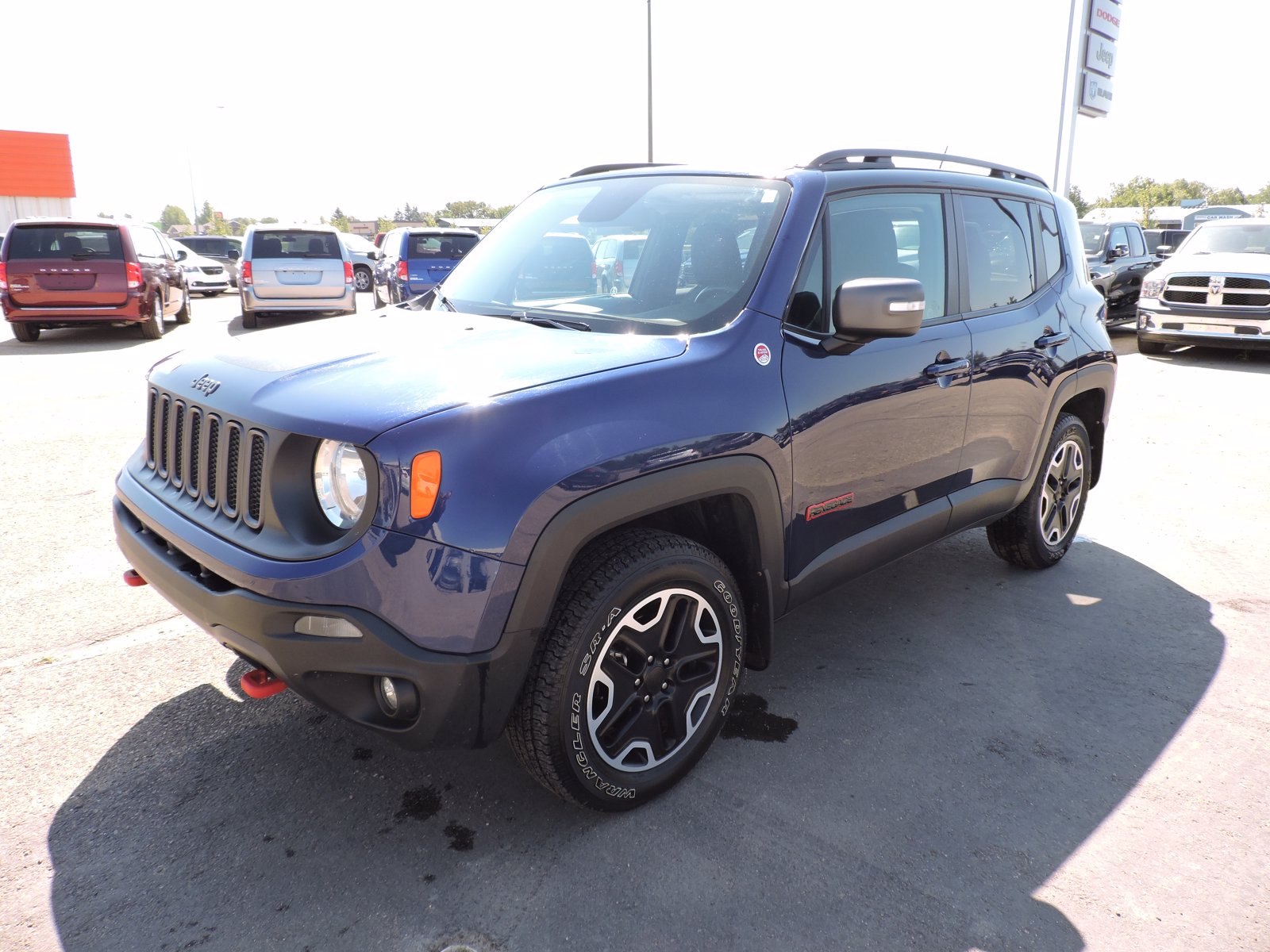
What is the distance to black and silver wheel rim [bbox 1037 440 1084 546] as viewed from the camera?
15.0 ft

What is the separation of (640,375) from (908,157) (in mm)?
1804

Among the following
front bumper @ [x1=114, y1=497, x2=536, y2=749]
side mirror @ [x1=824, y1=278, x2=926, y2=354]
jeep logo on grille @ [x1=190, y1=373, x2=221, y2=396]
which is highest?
side mirror @ [x1=824, y1=278, x2=926, y2=354]

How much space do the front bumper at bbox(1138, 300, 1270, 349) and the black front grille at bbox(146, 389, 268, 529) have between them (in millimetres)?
12368

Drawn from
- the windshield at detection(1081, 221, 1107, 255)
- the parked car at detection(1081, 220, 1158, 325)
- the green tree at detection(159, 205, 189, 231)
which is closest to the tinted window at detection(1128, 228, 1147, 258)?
the parked car at detection(1081, 220, 1158, 325)

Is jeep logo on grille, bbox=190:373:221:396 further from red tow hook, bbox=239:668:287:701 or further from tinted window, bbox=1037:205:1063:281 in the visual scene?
tinted window, bbox=1037:205:1063:281

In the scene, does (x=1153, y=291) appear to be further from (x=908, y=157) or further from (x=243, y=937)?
(x=243, y=937)

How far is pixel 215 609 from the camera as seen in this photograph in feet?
7.68

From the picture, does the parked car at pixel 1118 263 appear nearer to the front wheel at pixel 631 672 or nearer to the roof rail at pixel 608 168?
the roof rail at pixel 608 168

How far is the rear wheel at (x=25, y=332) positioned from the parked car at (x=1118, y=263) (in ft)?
50.5

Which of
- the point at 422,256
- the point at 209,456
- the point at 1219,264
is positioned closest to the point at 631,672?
the point at 209,456

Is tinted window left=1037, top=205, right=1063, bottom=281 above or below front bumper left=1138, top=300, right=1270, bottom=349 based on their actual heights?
above

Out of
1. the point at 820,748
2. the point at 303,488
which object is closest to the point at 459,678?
the point at 303,488

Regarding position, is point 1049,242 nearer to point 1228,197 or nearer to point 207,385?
point 207,385

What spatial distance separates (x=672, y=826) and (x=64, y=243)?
42.4 feet
